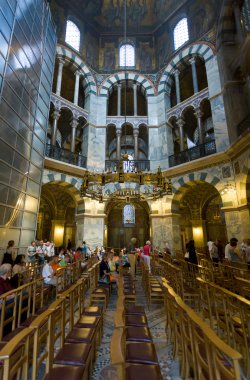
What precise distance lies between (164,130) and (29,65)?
8.42 meters

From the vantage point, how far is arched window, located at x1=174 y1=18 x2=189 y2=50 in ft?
47.9

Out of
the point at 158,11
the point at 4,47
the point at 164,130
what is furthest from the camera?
the point at 158,11

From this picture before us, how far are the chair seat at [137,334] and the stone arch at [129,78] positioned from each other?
15.0 meters

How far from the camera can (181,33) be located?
48.8ft

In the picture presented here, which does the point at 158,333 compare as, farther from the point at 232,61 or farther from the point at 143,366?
the point at 232,61

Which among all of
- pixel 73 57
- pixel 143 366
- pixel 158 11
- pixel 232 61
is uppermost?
pixel 158 11

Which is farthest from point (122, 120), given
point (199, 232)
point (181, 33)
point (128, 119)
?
point (199, 232)

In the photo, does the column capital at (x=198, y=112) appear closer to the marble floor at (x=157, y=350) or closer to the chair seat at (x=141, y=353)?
the marble floor at (x=157, y=350)

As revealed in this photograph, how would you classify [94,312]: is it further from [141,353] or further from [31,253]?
[31,253]

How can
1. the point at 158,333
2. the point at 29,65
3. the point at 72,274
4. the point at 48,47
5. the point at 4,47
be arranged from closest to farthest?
the point at 158,333, the point at 72,274, the point at 4,47, the point at 29,65, the point at 48,47

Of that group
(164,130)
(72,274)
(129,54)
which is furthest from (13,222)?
(129,54)

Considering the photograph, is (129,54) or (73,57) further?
(129,54)

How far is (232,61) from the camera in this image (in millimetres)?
11109

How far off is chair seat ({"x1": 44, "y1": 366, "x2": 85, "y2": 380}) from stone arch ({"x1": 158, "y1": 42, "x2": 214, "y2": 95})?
1533 cm
